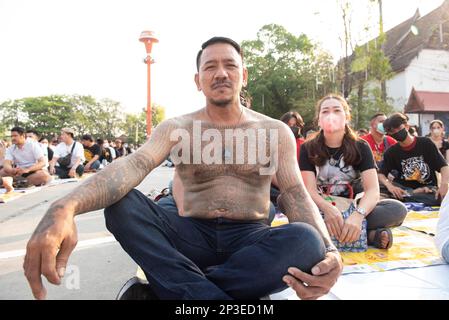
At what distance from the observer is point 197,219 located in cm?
195

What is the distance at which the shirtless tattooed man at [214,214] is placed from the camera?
1.53 metres

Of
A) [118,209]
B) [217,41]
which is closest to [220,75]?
[217,41]

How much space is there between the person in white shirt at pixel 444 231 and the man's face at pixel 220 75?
1763mm

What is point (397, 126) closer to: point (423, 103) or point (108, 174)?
point (108, 174)

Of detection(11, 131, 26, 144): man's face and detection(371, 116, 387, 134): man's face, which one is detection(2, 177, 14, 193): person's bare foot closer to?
detection(11, 131, 26, 144): man's face

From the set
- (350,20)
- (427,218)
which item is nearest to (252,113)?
(427,218)

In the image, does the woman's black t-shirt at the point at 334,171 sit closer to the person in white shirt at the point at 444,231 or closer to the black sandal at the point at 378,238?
the black sandal at the point at 378,238

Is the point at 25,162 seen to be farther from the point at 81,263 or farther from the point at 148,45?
the point at 81,263

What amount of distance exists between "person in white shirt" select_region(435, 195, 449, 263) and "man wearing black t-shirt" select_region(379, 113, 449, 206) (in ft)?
7.87

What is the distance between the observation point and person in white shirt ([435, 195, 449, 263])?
2.41 m

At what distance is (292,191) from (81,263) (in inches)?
74.4

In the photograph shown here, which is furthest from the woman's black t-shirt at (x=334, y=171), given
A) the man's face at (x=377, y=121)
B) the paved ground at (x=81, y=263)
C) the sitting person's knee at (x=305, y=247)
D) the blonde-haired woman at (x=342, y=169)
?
the man's face at (x=377, y=121)

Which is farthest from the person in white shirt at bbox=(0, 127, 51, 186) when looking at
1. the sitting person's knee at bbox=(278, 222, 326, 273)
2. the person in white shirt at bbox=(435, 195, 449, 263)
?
the person in white shirt at bbox=(435, 195, 449, 263)

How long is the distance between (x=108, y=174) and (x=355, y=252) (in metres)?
2.28
